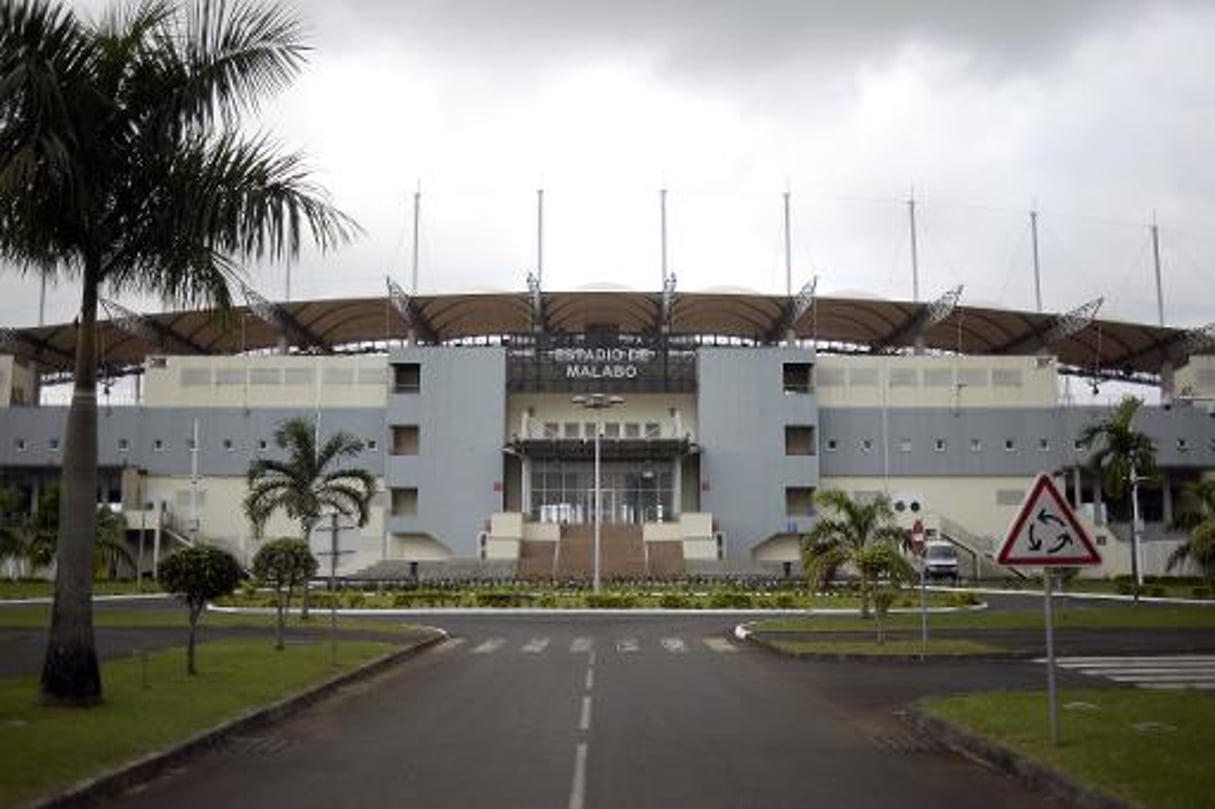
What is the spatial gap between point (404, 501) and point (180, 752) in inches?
2512

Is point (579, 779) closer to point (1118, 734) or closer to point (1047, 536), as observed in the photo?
point (1047, 536)

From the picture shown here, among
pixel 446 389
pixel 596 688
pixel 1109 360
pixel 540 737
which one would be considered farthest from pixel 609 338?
pixel 540 737

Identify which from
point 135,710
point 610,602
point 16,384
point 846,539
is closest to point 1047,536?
point 135,710

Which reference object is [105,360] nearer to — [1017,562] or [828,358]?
[828,358]

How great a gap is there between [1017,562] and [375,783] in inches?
228

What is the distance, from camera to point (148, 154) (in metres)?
14.3

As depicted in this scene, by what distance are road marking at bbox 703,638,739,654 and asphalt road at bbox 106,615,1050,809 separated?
14.1 ft

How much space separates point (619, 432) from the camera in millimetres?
77500

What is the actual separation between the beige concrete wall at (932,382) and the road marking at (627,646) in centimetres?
4800

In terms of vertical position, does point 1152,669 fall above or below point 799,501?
below

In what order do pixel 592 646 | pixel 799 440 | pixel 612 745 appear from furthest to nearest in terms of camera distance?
1. pixel 799 440
2. pixel 592 646
3. pixel 612 745

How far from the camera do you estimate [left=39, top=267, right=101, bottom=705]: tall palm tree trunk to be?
44.9 feet

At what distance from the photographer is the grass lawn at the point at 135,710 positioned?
9.85m

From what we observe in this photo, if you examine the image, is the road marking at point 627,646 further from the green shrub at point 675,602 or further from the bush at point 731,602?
the green shrub at point 675,602
